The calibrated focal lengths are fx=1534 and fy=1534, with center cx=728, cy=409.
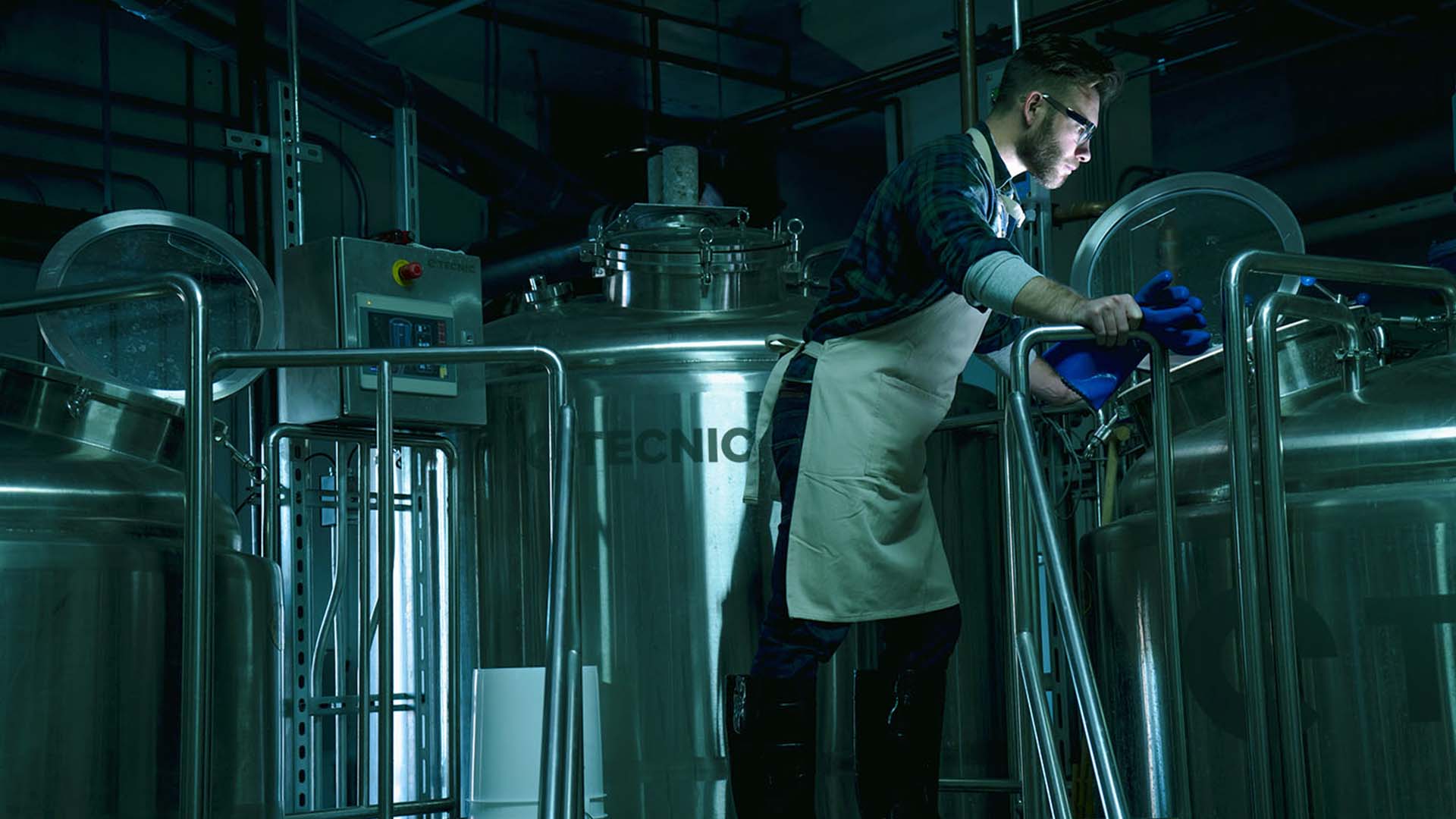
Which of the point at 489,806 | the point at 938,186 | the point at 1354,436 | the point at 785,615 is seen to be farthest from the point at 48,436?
the point at 1354,436

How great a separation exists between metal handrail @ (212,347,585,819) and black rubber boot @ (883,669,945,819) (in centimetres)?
70

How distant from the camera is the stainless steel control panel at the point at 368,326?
10.5ft

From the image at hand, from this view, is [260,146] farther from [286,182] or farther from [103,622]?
[103,622]

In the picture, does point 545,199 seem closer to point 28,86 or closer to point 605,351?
point 28,86

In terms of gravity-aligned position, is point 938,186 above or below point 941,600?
above

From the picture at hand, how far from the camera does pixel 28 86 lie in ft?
21.5

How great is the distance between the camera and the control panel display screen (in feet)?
10.6

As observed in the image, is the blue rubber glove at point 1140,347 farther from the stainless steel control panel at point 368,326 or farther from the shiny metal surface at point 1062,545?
the stainless steel control panel at point 368,326

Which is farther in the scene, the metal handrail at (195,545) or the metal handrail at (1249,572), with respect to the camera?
the metal handrail at (195,545)

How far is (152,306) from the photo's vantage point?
9.18 feet

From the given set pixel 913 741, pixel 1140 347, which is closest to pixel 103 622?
pixel 913 741

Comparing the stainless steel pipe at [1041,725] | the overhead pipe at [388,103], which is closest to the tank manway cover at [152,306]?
the stainless steel pipe at [1041,725]

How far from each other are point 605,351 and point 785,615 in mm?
914

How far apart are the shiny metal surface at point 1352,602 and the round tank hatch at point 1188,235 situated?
56cm
